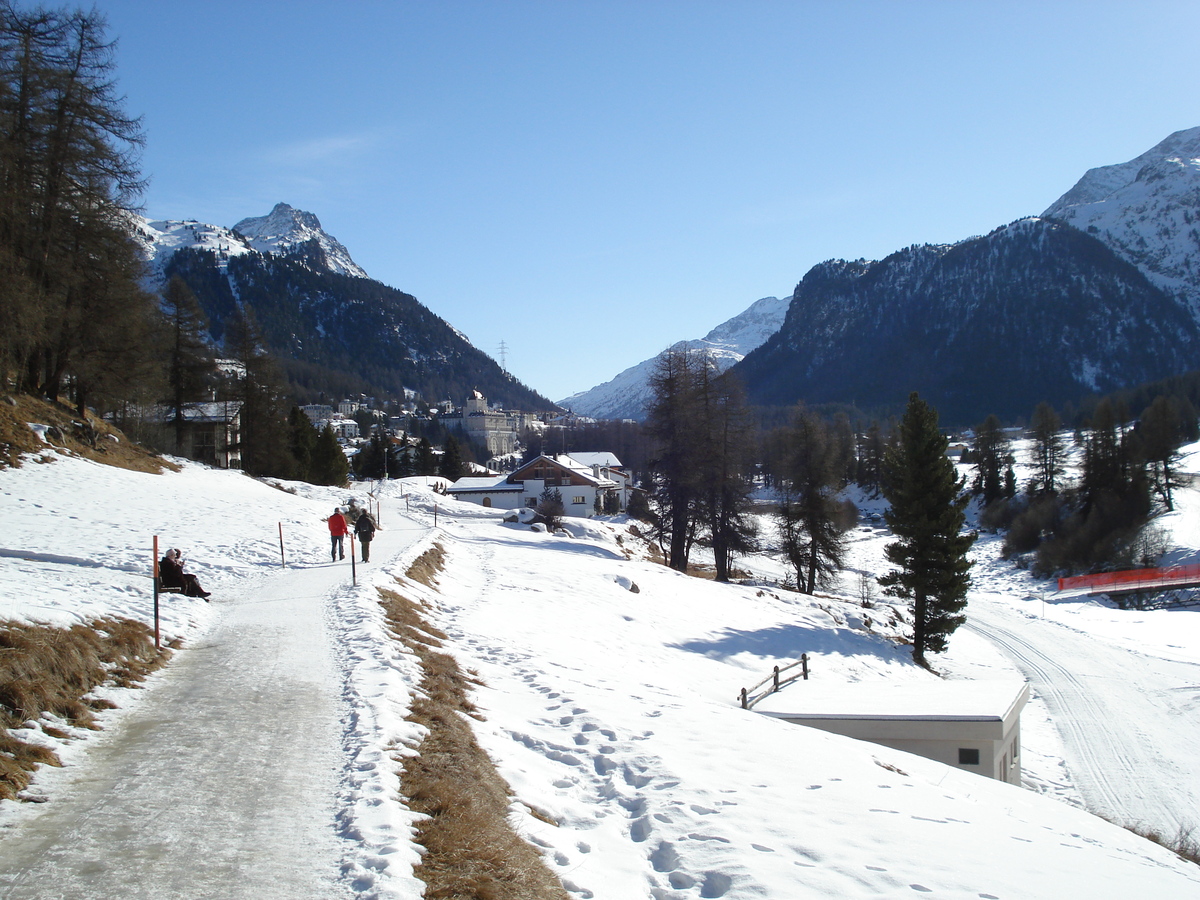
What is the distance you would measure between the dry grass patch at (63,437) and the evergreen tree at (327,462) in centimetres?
2958

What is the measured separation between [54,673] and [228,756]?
9.07 ft

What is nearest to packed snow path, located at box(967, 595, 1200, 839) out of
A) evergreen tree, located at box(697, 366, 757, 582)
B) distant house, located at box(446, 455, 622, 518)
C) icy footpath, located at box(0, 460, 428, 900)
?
evergreen tree, located at box(697, 366, 757, 582)

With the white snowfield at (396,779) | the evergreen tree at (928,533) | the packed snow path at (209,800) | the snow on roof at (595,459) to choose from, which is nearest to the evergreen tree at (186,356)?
the white snowfield at (396,779)

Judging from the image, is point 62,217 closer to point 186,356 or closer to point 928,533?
point 186,356

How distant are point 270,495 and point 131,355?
26.4ft

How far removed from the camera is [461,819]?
232 inches

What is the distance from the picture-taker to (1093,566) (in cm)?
6138

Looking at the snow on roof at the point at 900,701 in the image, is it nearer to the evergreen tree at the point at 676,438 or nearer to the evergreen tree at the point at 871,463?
the evergreen tree at the point at 676,438

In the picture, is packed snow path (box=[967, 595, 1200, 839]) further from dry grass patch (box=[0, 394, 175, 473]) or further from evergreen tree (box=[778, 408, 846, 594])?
dry grass patch (box=[0, 394, 175, 473])

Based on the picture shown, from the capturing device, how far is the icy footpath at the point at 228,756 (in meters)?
4.72

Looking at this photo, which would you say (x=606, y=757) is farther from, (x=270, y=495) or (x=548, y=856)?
(x=270, y=495)

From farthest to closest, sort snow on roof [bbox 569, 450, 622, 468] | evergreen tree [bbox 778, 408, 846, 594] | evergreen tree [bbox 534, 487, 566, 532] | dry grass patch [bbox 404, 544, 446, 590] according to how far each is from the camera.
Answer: snow on roof [bbox 569, 450, 622, 468] < evergreen tree [bbox 534, 487, 566, 532] < evergreen tree [bbox 778, 408, 846, 594] < dry grass patch [bbox 404, 544, 446, 590]

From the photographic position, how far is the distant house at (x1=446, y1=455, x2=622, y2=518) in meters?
73.4

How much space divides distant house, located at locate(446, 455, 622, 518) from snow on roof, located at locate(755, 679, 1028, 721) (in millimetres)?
54833
